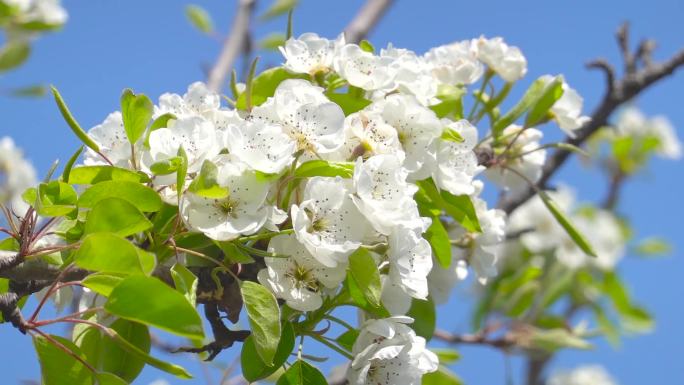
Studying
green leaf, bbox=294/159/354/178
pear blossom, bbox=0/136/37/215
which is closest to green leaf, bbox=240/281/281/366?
green leaf, bbox=294/159/354/178

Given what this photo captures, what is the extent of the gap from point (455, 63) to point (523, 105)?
0.14 metres

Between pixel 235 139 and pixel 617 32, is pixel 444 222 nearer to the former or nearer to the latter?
pixel 235 139

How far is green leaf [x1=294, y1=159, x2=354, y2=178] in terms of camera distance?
1.06 metres

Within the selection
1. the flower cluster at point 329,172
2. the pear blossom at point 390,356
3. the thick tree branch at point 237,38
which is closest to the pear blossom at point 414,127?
the flower cluster at point 329,172

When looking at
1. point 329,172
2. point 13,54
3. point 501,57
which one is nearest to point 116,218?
point 329,172

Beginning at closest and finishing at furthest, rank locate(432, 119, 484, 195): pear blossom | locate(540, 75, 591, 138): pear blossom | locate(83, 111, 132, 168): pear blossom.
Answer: locate(83, 111, 132, 168): pear blossom → locate(432, 119, 484, 195): pear blossom → locate(540, 75, 591, 138): pear blossom

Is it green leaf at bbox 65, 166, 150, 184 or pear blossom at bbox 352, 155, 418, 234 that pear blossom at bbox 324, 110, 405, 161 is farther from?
green leaf at bbox 65, 166, 150, 184

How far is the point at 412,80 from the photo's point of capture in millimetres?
1272

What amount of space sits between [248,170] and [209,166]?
6 centimetres

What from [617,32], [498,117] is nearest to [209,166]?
[498,117]

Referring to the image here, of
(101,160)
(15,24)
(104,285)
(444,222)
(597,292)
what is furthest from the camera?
(597,292)

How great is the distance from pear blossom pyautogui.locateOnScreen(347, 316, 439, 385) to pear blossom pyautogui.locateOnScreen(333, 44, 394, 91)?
0.35 m

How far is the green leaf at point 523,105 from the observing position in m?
1.50

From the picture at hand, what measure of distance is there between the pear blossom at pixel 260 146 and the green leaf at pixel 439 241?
309mm
